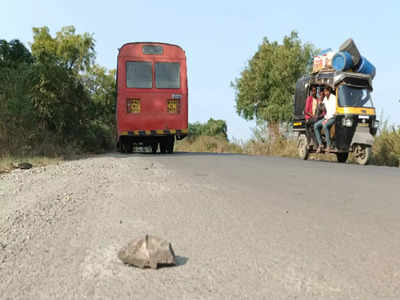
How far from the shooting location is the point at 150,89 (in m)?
16.7

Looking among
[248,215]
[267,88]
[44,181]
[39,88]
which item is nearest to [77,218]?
[248,215]

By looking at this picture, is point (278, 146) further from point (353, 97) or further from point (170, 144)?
point (353, 97)

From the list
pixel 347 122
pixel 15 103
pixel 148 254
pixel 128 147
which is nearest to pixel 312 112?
pixel 347 122

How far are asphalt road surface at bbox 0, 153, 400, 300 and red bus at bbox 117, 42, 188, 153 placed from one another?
10376mm

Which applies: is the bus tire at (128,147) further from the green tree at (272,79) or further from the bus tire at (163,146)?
the green tree at (272,79)

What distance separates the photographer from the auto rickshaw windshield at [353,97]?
43.1 ft

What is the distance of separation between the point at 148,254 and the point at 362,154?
1145cm

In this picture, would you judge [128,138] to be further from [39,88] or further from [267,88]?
[267,88]

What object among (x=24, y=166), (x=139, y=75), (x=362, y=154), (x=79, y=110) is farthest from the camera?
(x=79, y=110)

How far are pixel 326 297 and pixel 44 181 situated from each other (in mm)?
5925

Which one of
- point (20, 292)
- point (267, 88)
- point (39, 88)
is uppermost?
point (267, 88)

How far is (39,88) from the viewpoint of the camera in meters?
16.0

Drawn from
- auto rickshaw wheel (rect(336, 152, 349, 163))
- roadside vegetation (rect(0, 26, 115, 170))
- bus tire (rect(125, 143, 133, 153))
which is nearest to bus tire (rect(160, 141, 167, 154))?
bus tire (rect(125, 143, 133, 153))

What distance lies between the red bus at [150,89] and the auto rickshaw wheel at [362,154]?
22.3 ft
